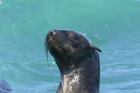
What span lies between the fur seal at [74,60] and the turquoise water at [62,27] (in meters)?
3.59

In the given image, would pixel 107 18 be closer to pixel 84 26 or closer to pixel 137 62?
pixel 84 26

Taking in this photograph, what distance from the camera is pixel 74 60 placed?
674 centimetres

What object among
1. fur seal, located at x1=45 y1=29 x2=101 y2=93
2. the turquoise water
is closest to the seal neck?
fur seal, located at x1=45 y1=29 x2=101 y2=93

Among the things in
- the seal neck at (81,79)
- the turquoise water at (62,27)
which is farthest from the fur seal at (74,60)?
the turquoise water at (62,27)

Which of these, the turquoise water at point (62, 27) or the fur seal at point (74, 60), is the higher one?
the turquoise water at point (62, 27)

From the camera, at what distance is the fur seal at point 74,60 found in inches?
258

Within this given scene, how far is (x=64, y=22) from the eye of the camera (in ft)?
55.3

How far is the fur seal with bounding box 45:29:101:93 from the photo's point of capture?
258 inches

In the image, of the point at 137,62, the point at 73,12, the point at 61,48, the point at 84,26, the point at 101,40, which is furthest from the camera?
the point at 73,12

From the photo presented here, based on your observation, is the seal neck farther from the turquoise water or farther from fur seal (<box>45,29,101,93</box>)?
the turquoise water

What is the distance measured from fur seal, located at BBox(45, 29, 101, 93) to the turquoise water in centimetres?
359

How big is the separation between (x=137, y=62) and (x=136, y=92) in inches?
113

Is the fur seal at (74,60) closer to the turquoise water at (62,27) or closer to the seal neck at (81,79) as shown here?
the seal neck at (81,79)

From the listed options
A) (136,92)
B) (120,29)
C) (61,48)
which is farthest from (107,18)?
(61,48)
